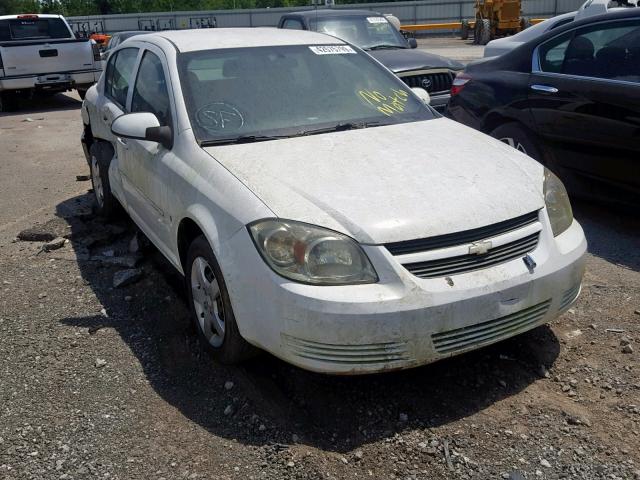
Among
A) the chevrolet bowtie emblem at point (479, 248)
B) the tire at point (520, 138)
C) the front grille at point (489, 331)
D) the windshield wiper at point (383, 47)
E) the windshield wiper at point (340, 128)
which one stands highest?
the windshield wiper at point (340, 128)


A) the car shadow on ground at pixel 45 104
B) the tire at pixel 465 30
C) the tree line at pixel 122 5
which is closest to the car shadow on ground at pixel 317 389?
the car shadow on ground at pixel 45 104

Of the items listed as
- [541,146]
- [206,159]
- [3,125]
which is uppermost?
[206,159]

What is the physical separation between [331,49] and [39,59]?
424 inches

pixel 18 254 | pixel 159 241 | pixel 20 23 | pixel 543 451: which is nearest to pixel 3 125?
pixel 20 23

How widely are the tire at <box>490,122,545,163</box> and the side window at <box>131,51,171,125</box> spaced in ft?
10.1

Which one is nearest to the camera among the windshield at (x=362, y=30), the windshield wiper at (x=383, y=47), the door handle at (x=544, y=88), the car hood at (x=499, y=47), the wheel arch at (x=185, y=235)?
the wheel arch at (x=185, y=235)

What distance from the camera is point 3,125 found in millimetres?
12805

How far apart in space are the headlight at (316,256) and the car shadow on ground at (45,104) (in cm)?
1291

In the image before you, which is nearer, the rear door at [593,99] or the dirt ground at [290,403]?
the dirt ground at [290,403]

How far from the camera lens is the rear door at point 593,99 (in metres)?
5.05

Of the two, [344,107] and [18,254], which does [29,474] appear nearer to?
[344,107]

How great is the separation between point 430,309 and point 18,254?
382 cm

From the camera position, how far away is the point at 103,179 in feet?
19.2

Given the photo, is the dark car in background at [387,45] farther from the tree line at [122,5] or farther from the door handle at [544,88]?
the tree line at [122,5]
